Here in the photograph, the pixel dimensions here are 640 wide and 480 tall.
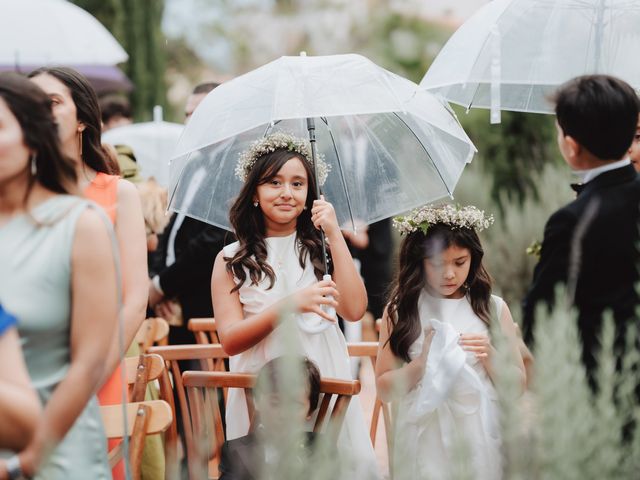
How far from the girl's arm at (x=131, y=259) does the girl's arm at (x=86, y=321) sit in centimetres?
92

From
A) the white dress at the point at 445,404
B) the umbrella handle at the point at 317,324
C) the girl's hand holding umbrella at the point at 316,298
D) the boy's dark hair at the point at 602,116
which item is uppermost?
the boy's dark hair at the point at 602,116

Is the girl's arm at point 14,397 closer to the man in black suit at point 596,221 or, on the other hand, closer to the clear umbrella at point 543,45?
the man in black suit at point 596,221

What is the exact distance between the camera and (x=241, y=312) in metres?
4.05

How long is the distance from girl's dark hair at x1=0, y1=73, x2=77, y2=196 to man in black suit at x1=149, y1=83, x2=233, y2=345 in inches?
127

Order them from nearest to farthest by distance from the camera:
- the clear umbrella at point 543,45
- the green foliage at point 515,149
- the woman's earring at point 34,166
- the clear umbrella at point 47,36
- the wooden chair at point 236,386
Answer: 1. the woman's earring at point 34,166
2. the wooden chair at point 236,386
3. the clear umbrella at point 543,45
4. the clear umbrella at point 47,36
5. the green foliage at point 515,149

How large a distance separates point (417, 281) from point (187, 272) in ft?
6.17

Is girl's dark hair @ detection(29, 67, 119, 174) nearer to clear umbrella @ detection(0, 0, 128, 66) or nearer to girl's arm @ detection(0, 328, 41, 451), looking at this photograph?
girl's arm @ detection(0, 328, 41, 451)

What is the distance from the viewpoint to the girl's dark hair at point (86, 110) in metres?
3.65

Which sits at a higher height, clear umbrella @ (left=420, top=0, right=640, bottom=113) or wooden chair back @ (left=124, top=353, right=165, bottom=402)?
clear umbrella @ (left=420, top=0, right=640, bottom=113)

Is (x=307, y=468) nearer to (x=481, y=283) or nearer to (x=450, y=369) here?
(x=450, y=369)

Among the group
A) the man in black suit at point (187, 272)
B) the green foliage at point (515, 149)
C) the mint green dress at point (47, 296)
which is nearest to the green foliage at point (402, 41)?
the green foliage at point (515, 149)

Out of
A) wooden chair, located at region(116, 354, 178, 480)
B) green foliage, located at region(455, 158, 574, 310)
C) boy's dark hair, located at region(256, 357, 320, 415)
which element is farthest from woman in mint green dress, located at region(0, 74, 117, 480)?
green foliage, located at region(455, 158, 574, 310)

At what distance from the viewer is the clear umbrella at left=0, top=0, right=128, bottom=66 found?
661 cm

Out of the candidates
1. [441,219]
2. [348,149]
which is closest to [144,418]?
[441,219]
